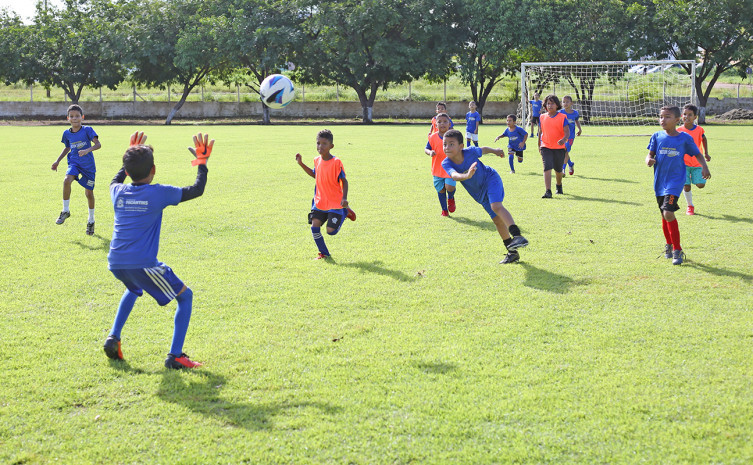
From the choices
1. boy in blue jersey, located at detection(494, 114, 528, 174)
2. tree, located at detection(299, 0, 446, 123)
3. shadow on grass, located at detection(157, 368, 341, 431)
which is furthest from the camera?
tree, located at detection(299, 0, 446, 123)

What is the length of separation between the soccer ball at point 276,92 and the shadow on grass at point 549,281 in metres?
4.06

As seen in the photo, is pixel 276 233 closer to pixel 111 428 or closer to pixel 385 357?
pixel 385 357

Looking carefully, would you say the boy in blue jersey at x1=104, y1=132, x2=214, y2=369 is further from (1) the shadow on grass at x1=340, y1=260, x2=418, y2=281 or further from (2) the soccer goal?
(2) the soccer goal

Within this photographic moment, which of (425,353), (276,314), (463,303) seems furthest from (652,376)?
(276,314)

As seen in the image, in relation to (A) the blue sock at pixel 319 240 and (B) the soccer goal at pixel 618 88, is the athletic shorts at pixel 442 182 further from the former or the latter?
(B) the soccer goal at pixel 618 88

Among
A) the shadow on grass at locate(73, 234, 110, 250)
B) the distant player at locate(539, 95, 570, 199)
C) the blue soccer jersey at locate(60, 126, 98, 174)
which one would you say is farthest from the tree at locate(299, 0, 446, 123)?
the shadow on grass at locate(73, 234, 110, 250)

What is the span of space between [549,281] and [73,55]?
49333mm

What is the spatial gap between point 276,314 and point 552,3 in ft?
138

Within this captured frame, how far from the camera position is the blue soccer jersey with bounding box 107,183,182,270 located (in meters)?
4.84

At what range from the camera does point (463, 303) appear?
253 inches

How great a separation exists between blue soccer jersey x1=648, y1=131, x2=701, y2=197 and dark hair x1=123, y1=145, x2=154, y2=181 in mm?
5610

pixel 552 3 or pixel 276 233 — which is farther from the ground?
pixel 552 3

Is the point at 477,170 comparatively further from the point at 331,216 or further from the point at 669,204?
the point at 669,204

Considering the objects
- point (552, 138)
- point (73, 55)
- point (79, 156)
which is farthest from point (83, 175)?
point (73, 55)
